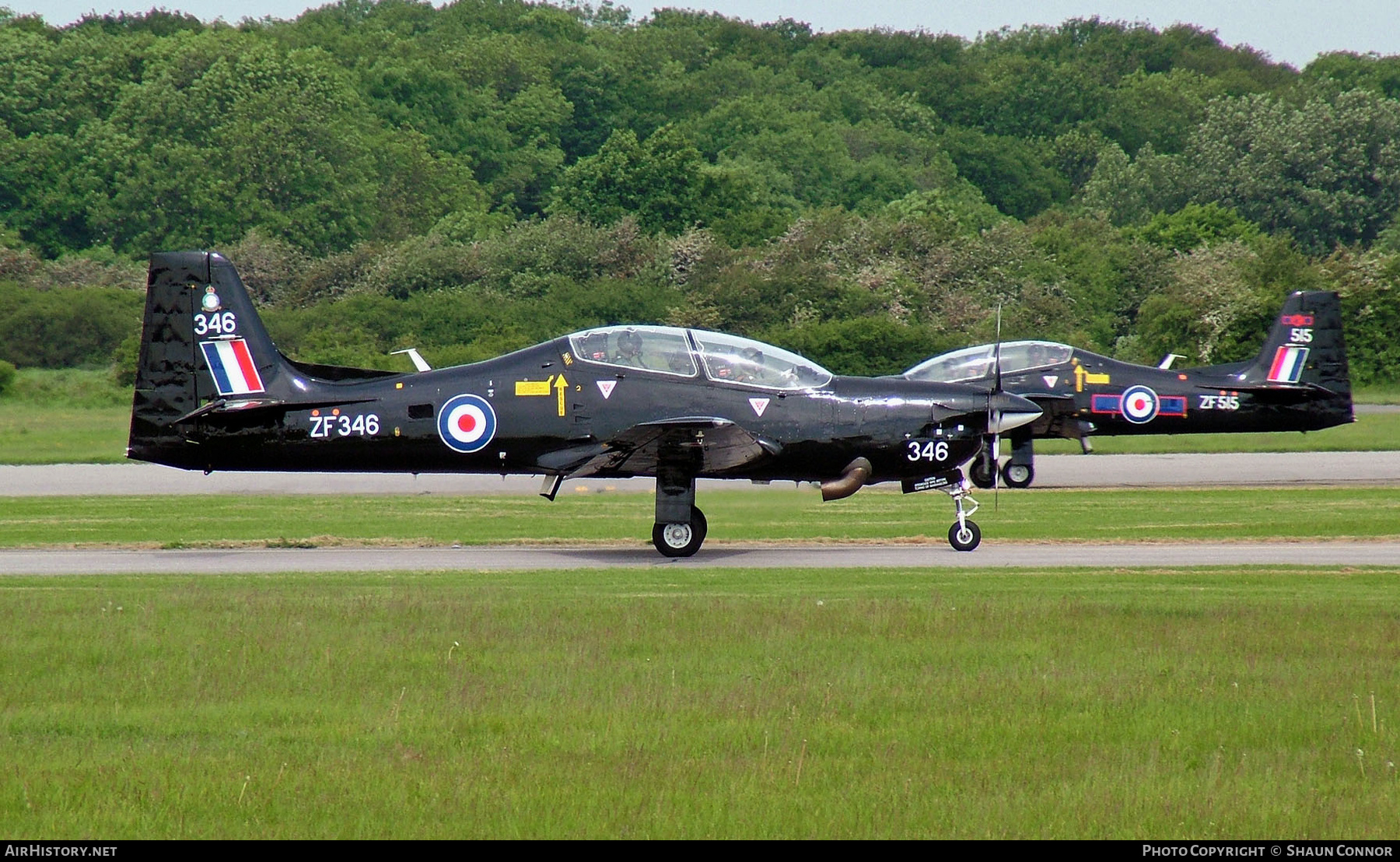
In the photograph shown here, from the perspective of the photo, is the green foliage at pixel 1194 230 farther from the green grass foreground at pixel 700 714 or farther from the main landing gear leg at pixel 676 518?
the green grass foreground at pixel 700 714

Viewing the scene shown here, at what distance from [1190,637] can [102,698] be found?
7.40m

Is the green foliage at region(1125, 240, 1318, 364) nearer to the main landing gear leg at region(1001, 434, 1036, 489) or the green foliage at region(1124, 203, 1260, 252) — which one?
the green foliage at region(1124, 203, 1260, 252)

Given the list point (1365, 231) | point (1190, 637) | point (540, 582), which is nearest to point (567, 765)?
point (1190, 637)

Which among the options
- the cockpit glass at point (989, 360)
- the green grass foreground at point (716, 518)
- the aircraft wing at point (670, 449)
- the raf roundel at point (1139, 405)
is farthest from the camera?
the raf roundel at point (1139, 405)

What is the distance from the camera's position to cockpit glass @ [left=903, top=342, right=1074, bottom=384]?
84.2ft

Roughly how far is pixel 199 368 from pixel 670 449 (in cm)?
550

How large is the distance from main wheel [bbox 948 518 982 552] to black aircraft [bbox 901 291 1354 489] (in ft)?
24.9

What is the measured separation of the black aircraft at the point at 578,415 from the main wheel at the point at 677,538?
2 centimetres

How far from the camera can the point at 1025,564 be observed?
16.1 m

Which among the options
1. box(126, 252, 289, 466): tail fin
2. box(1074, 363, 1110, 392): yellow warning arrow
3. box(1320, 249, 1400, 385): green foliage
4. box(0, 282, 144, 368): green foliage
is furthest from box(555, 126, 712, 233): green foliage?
box(126, 252, 289, 466): tail fin

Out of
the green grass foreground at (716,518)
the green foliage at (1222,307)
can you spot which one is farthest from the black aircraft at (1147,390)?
the green foliage at (1222,307)

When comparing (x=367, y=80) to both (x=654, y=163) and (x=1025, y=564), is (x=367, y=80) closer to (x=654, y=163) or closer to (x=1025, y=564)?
(x=654, y=163)

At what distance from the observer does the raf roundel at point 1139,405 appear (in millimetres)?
26062

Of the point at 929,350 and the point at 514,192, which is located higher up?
the point at 514,192
